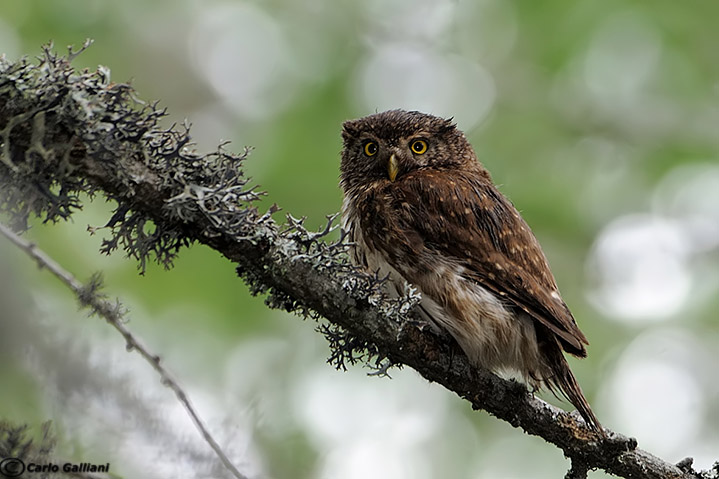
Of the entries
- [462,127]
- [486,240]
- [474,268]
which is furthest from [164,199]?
[462,127]

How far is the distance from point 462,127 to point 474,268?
383cm

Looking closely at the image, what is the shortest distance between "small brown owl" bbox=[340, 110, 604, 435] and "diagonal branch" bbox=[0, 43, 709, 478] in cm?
37

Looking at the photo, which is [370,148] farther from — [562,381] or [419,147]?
[562,381]

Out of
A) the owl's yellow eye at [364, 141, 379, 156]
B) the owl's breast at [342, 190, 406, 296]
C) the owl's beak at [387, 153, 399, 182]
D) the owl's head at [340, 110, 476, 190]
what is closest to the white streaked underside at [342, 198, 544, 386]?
the owl's breast at [342, 190, 406, 296]

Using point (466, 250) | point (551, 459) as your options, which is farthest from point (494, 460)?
point (466, 250)

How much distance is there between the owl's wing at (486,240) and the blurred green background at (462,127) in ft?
7.65

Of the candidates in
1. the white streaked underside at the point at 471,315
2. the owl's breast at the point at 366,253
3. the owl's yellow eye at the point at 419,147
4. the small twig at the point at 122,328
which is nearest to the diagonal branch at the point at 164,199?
the white streaked underside at the point at 471,315

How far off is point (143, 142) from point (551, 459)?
7.06 m

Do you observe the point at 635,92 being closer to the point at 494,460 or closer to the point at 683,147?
the point at 683,147

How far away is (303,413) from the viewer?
570 cm

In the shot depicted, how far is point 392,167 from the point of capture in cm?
405

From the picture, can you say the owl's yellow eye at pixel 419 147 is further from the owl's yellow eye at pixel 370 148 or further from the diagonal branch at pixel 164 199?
the diagonal branch at pixel 164 199

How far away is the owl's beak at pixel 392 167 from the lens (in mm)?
4004

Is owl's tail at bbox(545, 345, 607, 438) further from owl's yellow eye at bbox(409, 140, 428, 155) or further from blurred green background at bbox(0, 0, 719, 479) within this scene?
blurred green background at bbox(0, 0, 719, 479)
